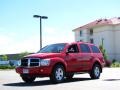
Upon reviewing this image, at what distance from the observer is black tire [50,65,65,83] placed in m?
17.3

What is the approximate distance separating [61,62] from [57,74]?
592 millimetres

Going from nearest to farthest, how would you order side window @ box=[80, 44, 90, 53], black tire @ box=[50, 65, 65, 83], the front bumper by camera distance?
the front bumper < black tire @ box=[50, 65, 65, 83] < side window @ box=[80, 44, 90, 53]

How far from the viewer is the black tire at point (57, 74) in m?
17.3

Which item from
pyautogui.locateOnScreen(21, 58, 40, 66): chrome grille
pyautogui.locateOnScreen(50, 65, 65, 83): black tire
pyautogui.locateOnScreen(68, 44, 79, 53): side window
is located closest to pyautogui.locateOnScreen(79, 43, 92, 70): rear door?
pyautogui.locateOnScreen(68, 44, 79, 53): side window

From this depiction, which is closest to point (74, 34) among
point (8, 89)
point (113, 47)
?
point (113, 47)

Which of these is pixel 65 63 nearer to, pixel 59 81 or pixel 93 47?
pixel 59 81

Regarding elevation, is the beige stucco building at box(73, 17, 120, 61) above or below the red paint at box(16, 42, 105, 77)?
above

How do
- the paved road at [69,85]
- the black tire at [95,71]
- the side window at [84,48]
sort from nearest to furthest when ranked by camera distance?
the paved road at [69,85] < the side window at [84,48] < the black tire at [95,71]

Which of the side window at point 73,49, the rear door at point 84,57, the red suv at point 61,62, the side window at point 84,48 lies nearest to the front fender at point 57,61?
the red suv at point 61,62

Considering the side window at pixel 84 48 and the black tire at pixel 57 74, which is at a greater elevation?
the side window at pixel 84 48

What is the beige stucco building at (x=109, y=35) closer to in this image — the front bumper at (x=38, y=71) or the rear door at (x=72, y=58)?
the rear door at (x=72, y=58)

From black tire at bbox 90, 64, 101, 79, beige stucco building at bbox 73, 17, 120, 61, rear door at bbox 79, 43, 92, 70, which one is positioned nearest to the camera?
rear door at bbox 79, 43, 92, 70

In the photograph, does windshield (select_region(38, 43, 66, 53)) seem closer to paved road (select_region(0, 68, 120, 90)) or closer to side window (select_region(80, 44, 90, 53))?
side window (select_region(80, 44, 90, 53))

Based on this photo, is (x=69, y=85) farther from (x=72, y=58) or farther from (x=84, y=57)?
(x=84, y=57)
